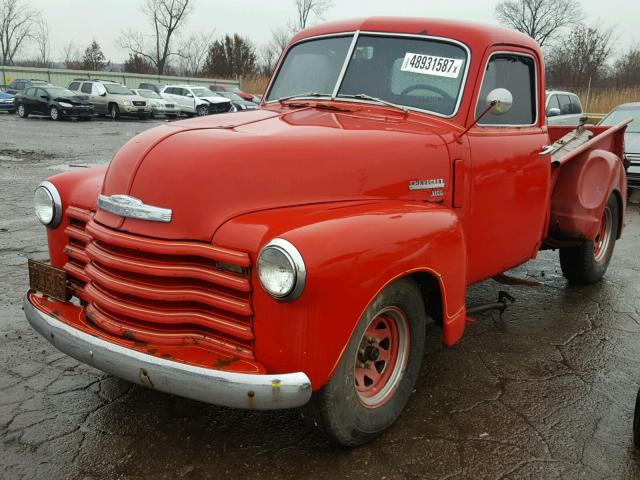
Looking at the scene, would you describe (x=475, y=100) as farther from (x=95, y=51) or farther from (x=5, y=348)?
(x=95, y=51)

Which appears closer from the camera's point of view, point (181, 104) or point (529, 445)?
point (529, 445)

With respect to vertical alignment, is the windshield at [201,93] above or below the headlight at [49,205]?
above

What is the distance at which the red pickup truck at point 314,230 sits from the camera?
7.85 feet

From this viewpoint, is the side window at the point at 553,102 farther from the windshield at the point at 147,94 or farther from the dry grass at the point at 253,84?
the dry grass at the point at 253,84

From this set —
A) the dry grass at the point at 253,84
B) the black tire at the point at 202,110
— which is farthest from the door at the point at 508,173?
the dry grass at the point at 253,84

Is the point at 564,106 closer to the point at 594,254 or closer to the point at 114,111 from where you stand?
the point at 594,254

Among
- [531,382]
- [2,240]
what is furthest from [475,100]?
[2,240]

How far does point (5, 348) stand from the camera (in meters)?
3.89

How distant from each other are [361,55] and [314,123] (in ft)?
2.62

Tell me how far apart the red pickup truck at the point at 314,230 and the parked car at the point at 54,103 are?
23.8m

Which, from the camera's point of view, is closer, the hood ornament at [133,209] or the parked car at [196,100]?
the hood ornament at [133,209]

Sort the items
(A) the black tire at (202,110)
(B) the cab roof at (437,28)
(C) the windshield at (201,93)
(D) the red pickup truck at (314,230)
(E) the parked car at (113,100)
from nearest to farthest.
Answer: (D) the red pickup truck at (314,230), (B) the cab roof at (437,28), (E) the parked car at (113,100), (A) the black tire at (202,110), (C) the windshield at (201,93)

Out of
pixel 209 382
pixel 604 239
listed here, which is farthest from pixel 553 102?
pixel 209 382

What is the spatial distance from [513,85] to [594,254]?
2.27m
